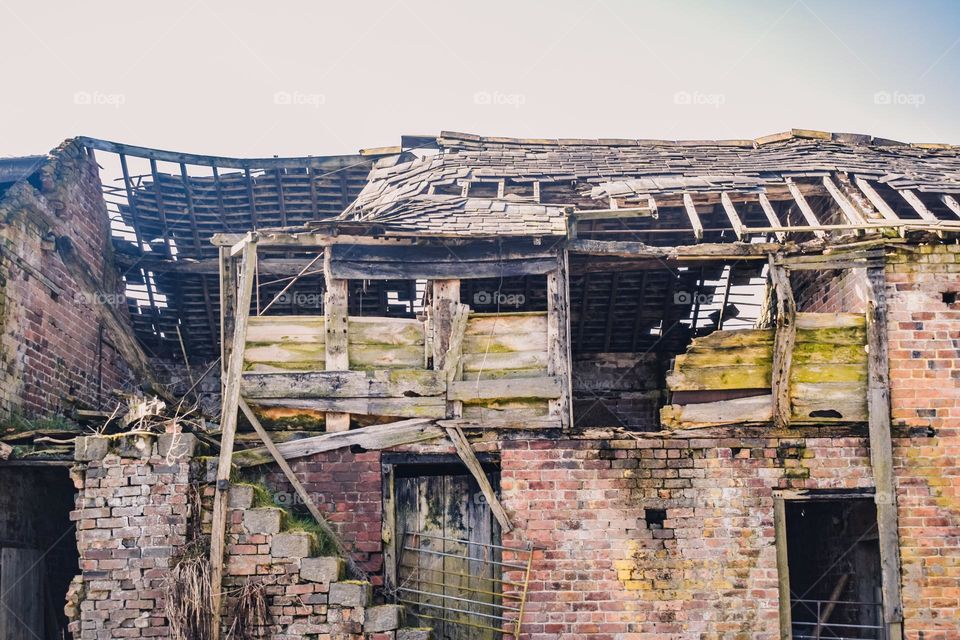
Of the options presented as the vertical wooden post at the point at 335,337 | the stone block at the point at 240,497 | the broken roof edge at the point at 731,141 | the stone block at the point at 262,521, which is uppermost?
the broken roof edge at the point at 731,141

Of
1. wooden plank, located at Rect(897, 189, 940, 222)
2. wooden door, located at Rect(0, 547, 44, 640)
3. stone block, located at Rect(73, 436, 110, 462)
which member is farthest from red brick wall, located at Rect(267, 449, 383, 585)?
wooden plank, located at Rect(897, 189, 940, 222)

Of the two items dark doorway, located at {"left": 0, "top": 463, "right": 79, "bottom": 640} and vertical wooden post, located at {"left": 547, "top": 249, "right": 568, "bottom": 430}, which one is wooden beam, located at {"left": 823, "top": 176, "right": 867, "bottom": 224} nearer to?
vertical wooden post, located at {"left": 547, "top": 249, "right": 568, "bottom": 430}

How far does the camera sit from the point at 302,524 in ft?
30.7

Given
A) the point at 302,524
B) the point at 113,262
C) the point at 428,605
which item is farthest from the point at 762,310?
the point at 113,262

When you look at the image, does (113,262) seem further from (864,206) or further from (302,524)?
(864,206)

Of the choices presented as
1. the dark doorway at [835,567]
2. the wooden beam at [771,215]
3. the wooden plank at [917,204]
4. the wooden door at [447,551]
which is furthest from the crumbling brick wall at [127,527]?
the wooden plank at [917,204]

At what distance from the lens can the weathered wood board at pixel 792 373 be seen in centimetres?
1005

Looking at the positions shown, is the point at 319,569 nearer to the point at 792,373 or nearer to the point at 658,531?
the point at 658,531

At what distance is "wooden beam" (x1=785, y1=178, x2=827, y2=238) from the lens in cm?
1069

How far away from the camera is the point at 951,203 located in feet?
36.5

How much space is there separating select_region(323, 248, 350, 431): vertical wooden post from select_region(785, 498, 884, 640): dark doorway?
5136 millimetres

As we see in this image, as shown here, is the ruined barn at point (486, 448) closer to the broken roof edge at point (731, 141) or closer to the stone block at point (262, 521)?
the stone block at point (262, 521)

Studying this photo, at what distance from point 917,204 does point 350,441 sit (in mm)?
7182

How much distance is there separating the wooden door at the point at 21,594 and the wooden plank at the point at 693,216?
8.29m
